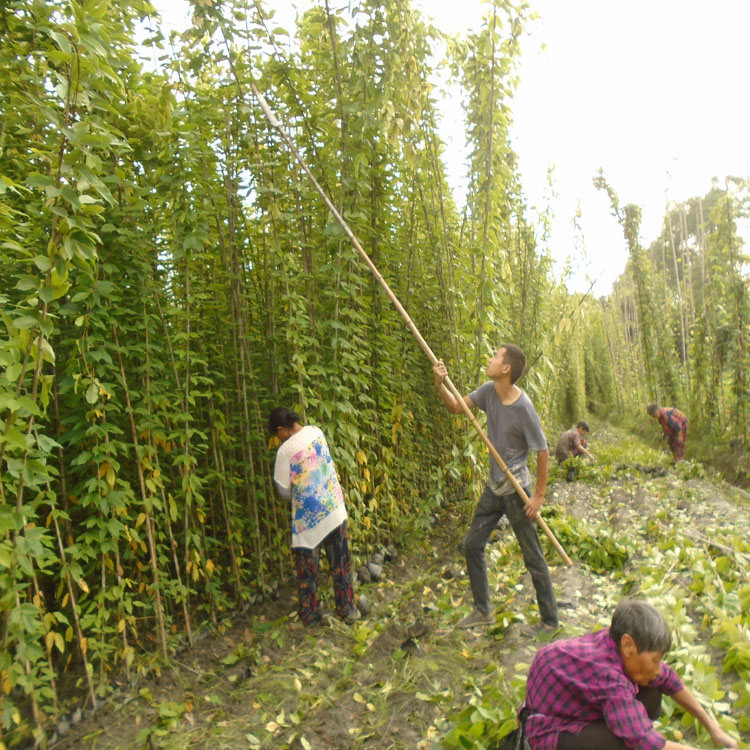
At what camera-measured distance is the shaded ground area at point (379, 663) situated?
9.10 feet

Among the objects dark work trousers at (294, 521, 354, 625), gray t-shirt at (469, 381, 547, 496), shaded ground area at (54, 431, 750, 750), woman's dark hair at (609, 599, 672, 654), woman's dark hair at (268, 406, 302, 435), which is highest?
woman's dark hair at (268, 406, 302, 435)

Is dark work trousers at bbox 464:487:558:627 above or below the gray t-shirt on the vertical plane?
below

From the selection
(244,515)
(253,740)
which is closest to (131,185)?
(244,515)

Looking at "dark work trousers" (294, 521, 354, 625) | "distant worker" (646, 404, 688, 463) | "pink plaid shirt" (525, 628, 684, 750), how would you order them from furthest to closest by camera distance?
1. "distant worker" (646, 404, 688, 463)
2. "dark work trousers" (294, 521, 354, 625)
3. "pink plaid shirt" (525, 628, 684, 750)

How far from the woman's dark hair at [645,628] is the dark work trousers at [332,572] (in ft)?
7.51

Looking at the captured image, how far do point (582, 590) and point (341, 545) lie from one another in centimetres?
171

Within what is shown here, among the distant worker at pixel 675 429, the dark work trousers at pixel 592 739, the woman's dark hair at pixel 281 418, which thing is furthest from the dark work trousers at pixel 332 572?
the distant worker at pixel 675 429

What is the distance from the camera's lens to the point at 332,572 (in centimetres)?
387

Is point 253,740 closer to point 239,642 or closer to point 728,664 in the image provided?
point 239,642

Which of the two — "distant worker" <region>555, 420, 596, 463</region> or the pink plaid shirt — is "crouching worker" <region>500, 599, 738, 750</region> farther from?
"distant worker" <region>555, 420, 596, 463</region>

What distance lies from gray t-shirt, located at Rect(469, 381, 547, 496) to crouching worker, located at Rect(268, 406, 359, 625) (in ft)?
3.40

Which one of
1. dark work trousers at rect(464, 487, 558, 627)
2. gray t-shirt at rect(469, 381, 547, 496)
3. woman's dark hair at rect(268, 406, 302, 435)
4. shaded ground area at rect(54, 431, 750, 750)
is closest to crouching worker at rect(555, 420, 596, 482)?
shaded ground area at rect(54, 431, 750, 750)

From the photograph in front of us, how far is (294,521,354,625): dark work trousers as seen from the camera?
3.72 meters

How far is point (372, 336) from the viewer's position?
475 centimetres
